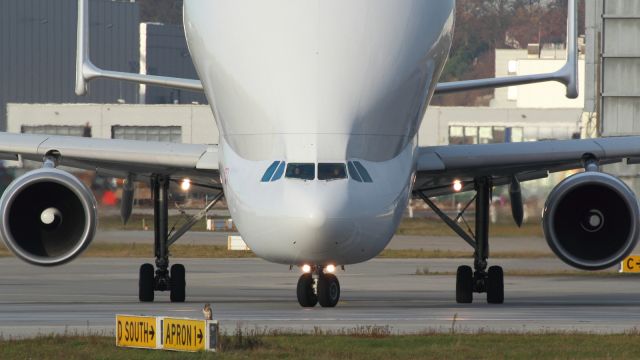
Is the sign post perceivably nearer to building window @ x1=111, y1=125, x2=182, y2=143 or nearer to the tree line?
building window @ x1=111, y1=125, x2=182, y2=143

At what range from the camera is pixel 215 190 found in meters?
28.2

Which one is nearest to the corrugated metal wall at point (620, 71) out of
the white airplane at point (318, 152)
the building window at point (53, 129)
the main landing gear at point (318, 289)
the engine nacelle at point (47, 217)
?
the white airplane at point (318, 152)

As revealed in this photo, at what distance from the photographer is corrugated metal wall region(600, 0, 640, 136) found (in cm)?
4538

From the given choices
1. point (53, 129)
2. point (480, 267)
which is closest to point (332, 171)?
point (480, 267)

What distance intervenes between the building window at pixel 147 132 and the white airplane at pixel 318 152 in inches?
1938

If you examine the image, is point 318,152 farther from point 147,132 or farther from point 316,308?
point 147,132

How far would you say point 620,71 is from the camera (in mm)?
45500

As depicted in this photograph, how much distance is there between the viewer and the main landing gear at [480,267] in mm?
25500

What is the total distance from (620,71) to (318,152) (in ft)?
87.7

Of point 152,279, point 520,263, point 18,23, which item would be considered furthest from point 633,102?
point 18,23

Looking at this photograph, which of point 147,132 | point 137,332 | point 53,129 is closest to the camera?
point 137,332

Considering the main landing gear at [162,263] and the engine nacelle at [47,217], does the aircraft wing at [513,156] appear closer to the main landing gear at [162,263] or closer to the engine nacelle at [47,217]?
the main landing gear at [162,263]

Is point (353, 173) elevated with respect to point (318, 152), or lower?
lower

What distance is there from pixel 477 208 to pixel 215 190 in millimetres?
4826
